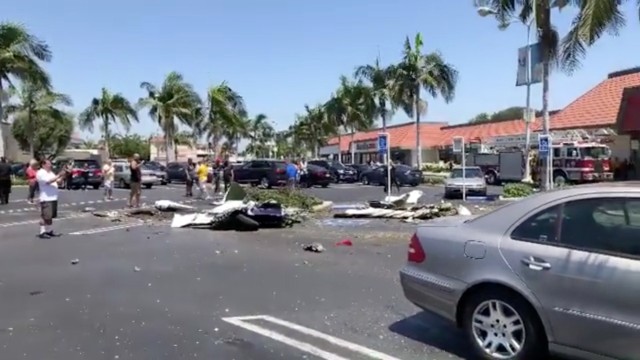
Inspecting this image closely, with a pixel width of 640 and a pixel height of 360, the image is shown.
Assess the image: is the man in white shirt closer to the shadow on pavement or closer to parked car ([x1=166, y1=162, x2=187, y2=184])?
the shadow on pavement

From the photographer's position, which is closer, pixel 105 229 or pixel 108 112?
pixel 105 229

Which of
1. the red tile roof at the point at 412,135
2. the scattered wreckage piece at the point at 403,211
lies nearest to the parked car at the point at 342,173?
the red tile roof at the point at 412,135

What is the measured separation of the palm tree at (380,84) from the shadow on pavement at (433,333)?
39.6m

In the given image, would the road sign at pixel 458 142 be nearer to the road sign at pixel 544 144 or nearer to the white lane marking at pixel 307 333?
the road sign at pixel 544 144

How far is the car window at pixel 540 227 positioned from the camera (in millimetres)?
4641

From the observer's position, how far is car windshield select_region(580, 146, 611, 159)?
A: 101 feet

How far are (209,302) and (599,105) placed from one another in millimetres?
36400

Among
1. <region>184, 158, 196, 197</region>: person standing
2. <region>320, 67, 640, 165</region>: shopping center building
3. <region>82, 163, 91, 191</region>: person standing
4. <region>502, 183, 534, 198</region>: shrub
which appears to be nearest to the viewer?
<region>502, 183, 534, 198</region>: shrub

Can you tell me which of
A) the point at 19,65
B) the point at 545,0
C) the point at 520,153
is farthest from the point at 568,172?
the point at 19,65

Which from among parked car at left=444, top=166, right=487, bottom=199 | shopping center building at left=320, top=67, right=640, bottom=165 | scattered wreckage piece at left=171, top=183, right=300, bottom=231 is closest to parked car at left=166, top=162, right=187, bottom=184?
shopping center building at left=320, top=67, right=640, bottom=165

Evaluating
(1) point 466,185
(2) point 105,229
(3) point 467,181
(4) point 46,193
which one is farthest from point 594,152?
(4) point 46,193

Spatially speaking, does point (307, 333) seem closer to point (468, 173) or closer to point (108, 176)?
point (108, 176)

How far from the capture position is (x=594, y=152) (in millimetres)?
30781

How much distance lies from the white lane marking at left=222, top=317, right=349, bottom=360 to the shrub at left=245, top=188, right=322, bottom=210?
33.6 ft
